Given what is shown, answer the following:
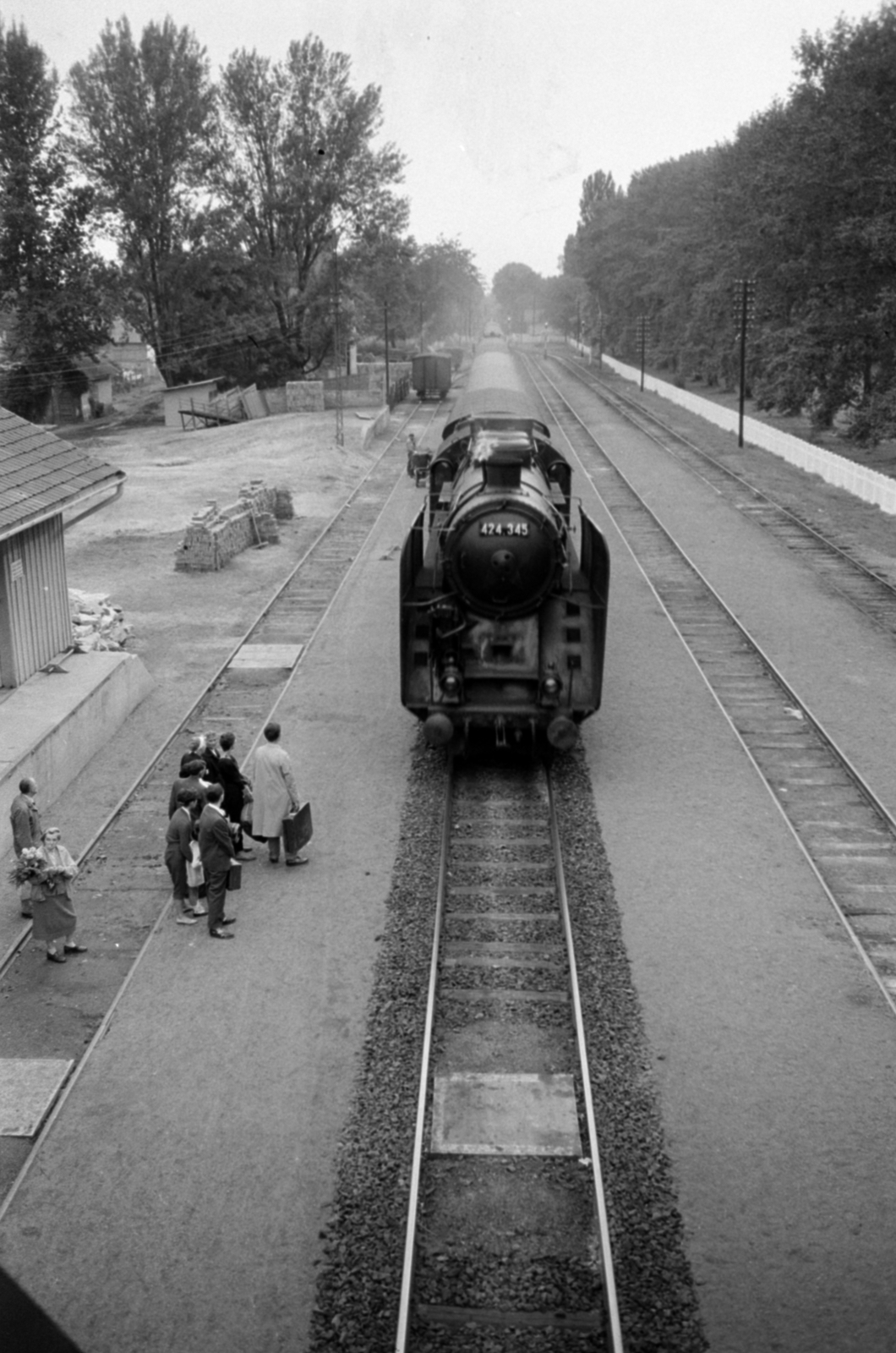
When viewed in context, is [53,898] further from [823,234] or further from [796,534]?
[823,234]

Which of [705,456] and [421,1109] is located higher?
[705,456]

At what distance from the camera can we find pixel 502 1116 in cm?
802

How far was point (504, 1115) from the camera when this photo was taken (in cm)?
803

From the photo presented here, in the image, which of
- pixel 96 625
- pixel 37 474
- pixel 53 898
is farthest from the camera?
pixel 96 625

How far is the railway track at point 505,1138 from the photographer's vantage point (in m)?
6.37

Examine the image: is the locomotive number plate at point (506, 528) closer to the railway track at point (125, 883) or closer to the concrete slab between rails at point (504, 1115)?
the railway track at point (125, 883)

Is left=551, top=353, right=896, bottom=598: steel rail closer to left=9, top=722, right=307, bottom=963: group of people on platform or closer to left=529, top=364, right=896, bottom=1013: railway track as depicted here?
left=529, top=364, right=896, bottom=1013: railway track

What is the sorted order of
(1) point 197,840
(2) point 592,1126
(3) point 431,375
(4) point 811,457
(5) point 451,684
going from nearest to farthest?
(2) point 592,1126
(1) point 197,840
(5) point 451,684
(4) point 811,457
(3) point 431,375

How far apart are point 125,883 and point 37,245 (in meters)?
51.1

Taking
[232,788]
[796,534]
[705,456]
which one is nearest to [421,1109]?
[232,788]

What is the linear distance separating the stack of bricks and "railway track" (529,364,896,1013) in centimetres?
900

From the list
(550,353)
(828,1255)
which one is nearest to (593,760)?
(828,1255)

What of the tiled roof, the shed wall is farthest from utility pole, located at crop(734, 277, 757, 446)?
the shed wall

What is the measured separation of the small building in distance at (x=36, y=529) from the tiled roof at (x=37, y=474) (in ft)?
0.04
